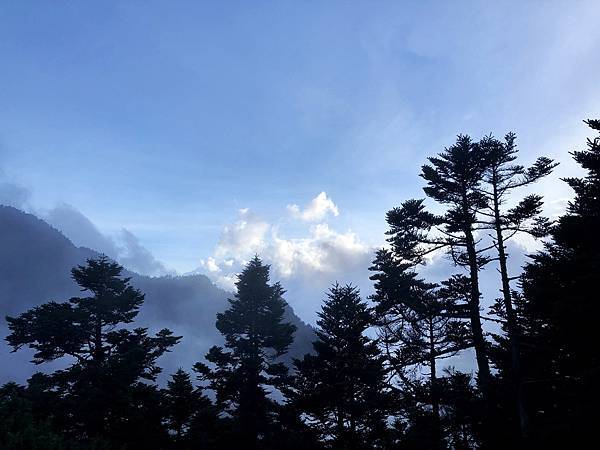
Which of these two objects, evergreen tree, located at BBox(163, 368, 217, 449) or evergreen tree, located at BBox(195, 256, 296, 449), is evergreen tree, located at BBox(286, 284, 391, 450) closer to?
evergreen tree, located at BBox(195, 256, 296, 449)

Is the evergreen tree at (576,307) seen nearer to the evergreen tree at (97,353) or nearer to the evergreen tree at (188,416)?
the evergreen tree at (188,416)

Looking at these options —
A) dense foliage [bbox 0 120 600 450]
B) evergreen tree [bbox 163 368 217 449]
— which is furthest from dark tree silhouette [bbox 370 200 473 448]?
evergreen tree [bbox 163 368 217 449]

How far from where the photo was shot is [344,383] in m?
27.1

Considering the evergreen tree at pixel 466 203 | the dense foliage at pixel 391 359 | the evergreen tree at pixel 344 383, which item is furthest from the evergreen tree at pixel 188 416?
the evergreen tree at pixel 466 203

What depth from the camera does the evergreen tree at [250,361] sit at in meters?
29.5

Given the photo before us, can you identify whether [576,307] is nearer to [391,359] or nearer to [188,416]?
[391,359]

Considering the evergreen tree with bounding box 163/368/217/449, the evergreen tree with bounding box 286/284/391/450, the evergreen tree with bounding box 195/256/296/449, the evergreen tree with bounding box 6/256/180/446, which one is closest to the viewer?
the evergreen tree with bounding box 6/256/180/446

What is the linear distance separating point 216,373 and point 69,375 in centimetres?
1021

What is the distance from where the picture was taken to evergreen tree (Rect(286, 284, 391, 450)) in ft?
85.4

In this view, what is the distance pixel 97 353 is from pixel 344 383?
17634 millimetres

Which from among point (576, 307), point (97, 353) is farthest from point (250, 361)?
point (576, 307)

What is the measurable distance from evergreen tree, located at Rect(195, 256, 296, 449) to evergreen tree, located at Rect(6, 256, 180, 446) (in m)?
4.47

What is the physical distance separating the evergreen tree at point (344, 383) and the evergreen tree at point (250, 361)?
2.34 meters

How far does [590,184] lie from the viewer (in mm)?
14797
